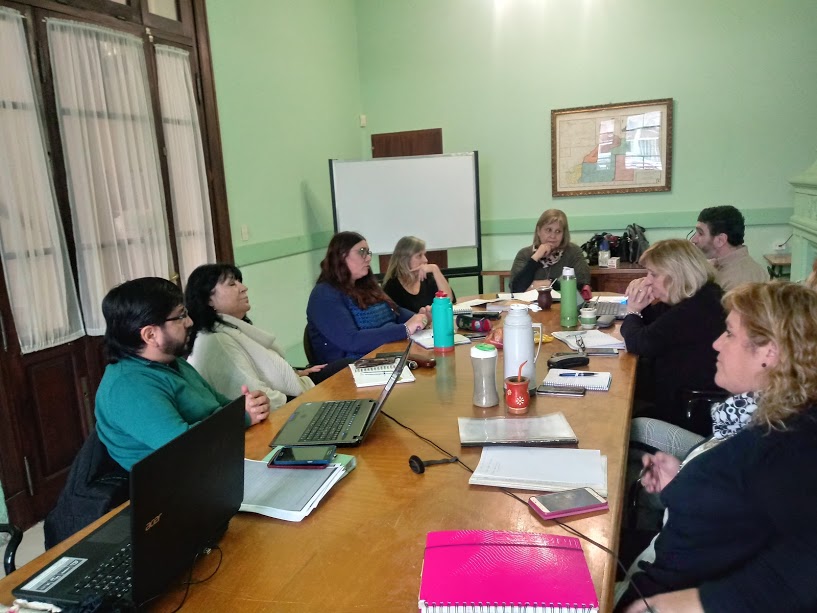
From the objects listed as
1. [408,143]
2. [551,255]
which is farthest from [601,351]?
[408,143]

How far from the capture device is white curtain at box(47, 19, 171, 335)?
2.60 metres

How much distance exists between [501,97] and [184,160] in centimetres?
282

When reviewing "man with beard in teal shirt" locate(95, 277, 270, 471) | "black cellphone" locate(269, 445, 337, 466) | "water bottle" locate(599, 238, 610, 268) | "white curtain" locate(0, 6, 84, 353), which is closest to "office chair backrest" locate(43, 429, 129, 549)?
"man with beard in teal shirt" locate(95, 277, 270, 471)

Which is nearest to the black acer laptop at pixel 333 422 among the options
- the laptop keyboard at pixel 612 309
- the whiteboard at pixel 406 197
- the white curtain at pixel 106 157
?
the laptop keyboard at pixel 612 309

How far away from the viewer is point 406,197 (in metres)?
4.72

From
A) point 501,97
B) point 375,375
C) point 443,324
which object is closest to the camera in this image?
point 375,375

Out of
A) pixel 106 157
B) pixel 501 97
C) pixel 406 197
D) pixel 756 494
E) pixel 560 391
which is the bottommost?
pixel 560 391

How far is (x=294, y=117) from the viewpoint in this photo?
4.36 metres

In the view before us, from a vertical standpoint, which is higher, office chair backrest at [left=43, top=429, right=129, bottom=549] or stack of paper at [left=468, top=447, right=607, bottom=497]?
stack of paper at [left=468, top=447, right=607, bottom=497]

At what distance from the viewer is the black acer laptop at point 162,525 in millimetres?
820

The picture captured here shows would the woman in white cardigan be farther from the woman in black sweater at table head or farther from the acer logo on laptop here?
the woman in black sweater at table head

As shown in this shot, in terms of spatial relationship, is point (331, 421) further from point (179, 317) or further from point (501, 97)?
point (501, 97)

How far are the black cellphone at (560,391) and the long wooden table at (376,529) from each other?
0.13 metres

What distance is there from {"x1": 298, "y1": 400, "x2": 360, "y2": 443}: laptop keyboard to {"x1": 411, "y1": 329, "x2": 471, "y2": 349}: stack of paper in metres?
0.76
